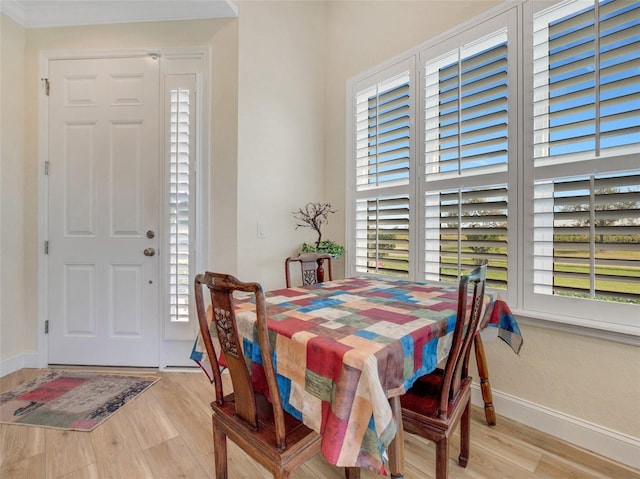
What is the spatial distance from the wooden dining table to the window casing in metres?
0.77

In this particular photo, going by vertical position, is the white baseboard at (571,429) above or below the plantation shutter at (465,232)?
below

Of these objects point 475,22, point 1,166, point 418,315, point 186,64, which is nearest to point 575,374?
point 418,315

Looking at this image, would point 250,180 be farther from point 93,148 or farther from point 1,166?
point 1,166

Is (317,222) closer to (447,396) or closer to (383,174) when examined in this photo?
(383,174)

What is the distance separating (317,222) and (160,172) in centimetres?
140

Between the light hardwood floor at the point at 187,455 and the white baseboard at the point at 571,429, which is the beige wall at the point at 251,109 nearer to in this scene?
the white baseboard at the point at 571,429

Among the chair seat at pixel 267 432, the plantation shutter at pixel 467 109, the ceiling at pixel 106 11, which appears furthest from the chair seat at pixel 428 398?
the ceiling at pixel 106 11

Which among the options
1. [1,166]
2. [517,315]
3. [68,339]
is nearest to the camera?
[517,315]

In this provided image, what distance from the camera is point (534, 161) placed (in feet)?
5.61

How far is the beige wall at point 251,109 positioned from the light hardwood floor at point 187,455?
0.51 m

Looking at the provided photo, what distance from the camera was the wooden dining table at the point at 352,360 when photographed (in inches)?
30.2

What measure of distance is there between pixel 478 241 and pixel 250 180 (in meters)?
1.74

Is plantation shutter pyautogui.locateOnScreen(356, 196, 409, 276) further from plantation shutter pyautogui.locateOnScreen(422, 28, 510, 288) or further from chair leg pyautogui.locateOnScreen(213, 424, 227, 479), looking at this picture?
chair leg pyautogui.locateOnScreen(213, 424, 227, 479)

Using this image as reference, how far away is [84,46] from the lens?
2.46 meters
